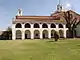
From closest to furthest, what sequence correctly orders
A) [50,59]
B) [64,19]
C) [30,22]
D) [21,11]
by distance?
1. [50,59]
2. [30,22]
3. [64,19]
4. [21,11]

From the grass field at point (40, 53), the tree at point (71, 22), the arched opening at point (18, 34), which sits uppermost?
the tree at point (71, 22)

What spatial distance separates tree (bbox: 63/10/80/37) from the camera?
196 feet

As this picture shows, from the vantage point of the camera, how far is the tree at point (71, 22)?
59.8 meters

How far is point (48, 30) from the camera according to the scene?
58312 mm

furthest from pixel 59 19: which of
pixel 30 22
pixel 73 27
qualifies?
pixel 30 22

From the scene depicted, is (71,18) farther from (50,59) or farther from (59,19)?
(50,59)

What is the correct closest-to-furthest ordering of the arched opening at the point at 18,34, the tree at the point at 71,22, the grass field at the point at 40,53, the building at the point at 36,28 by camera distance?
1. the grass field at the point at 40,53
2. the building at the point at 36,28
3. the arched opening at the point at 18,34
4. the tree at the point at 71,22

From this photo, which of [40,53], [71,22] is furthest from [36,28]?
[40,53]

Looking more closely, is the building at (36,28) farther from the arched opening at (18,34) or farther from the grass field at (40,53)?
the grass field at (40,53)

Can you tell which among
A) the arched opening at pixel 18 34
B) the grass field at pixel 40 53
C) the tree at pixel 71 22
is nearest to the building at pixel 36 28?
the arched opening at pixel 18 34

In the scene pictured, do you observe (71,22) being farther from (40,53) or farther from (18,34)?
(40,53)

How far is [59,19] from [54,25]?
437 cm

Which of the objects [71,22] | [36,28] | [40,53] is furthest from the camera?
[71,22]

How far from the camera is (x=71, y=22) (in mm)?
61188
